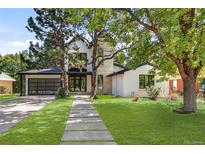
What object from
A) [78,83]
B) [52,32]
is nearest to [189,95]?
[52,32]

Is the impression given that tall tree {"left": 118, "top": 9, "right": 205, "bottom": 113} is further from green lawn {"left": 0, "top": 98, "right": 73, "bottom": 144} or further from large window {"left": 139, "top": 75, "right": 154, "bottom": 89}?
large window {"left": 139, "top": 75, "right": 154, "bottom": 89}

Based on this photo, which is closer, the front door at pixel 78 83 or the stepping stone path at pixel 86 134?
the stepping stone path at pixel 86 134

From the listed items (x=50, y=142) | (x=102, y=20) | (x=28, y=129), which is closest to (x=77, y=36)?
(x=102, y=20)

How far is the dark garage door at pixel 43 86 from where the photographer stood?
34.2 meters

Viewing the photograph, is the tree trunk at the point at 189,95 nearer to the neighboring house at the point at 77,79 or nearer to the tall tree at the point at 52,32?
the tall tree at the point at 52,32

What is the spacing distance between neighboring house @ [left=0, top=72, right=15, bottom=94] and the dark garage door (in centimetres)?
593

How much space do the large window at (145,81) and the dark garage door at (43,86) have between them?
9.09 metres

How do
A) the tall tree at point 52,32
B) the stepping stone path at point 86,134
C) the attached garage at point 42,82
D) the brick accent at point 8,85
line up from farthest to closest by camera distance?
the brick accent at point 8,85 < the attached garage at point 42,82 < the tall tree at point 52,32 < the stepping stone path at point 86,134

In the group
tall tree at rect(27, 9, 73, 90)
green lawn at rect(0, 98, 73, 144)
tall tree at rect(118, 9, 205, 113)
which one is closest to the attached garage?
tall tree at rect(27, 9, 73, 90)

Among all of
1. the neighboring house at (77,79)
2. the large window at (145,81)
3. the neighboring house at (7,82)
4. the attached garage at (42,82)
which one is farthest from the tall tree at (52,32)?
the neighboring house at (7,82)

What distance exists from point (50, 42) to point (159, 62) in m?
14.0

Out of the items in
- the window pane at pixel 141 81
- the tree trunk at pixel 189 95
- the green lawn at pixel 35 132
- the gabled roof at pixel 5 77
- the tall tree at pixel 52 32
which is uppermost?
the tall tree at pixel 52 32

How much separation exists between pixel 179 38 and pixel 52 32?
17932 mm

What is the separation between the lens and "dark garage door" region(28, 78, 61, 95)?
34.2 meters
